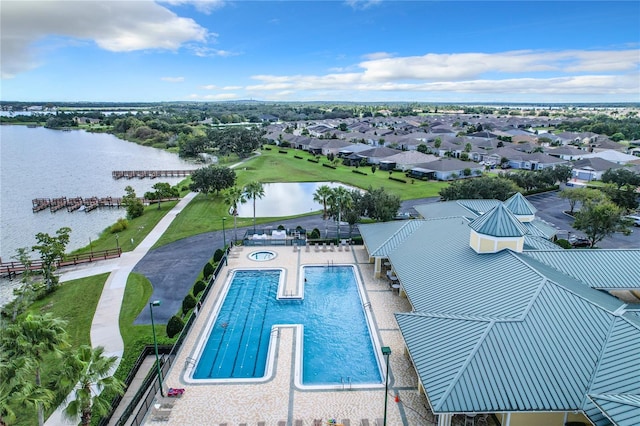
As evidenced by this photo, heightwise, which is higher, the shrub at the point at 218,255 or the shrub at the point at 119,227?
the shrub at the point at 218,255

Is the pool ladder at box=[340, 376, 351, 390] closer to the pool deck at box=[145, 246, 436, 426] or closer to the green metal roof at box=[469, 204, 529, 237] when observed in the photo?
the pool deck at box=[145, 246, 436, 426]

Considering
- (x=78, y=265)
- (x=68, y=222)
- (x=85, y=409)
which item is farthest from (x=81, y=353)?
(x=68, y=222)

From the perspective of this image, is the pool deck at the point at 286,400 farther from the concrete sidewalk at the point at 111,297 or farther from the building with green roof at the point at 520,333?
the concrete sidewalk at the point at 111,297

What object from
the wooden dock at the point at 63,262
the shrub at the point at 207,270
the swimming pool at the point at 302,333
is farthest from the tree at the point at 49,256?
the swimming pool at the point at 302,333

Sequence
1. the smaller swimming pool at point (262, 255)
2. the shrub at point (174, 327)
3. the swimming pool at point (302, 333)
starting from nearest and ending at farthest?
the swimming pool at point (302, 333) < the shrub at point (174, 327) < the smaller swimming pool at point (262, 255)

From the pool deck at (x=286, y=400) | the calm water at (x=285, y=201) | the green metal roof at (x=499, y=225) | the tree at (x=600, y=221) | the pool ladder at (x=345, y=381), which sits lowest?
the pool ladder at (x=345, y=381)

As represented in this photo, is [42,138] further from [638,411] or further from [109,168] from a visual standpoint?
[638,411]

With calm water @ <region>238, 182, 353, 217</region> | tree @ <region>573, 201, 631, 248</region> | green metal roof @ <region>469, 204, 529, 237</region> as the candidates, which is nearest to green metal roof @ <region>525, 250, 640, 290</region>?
green metal roof @ <region>469, 204, 529, 237</region>
